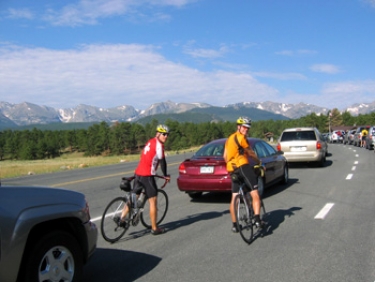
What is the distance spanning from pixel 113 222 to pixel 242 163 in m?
2.26

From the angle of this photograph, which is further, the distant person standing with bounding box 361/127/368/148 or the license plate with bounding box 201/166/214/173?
the distant person standing with bounding box 361/127/368/148

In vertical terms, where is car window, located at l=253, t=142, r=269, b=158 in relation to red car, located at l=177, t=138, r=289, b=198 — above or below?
above

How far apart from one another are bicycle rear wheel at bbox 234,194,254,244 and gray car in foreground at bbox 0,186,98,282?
2.53 m

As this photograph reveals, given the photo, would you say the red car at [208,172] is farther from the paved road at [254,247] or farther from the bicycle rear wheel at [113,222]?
the bicycle rear wheel at [113,222]

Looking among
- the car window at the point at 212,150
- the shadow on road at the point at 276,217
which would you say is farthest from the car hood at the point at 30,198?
the car window at the point at 212,150

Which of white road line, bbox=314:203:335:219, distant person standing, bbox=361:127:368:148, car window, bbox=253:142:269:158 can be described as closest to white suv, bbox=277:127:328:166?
car window, bbox=253:142:269:158

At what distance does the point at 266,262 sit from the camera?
209 inches

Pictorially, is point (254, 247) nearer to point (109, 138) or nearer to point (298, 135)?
point (298, 135)

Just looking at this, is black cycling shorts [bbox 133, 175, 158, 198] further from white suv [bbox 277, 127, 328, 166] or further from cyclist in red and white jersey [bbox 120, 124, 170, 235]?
white suv [bbox 277, 127, 328, 166]

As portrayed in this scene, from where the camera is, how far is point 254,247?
6055 mm

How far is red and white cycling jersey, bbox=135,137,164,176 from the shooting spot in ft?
22.1

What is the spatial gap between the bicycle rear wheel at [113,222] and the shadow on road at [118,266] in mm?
511

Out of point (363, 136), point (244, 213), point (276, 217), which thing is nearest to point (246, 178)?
point (244, 213)

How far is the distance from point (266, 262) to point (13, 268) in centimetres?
306
